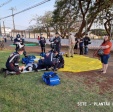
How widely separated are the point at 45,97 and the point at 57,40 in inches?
333

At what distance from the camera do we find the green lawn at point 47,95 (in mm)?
4637

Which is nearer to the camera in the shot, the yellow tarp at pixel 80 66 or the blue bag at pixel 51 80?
the blue bag at pixel 51 80

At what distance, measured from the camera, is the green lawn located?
4637 mm

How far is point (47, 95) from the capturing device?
5.39 m

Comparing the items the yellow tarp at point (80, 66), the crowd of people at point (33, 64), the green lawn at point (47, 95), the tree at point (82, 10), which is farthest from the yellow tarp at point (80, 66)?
the tree at point (82, 10)

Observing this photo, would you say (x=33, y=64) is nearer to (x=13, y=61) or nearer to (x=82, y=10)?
(x=13, y=61)

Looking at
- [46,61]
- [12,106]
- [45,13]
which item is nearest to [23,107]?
[12,106]

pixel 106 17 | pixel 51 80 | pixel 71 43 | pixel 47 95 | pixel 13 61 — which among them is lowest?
pixel 47 95

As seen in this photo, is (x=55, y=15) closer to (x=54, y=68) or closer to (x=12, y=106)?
(x=54, y=68)

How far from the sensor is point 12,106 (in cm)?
466

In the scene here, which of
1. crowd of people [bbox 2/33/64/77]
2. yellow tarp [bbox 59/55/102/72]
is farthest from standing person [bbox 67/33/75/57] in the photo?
crowd of people [bbox 2/33/64/77]

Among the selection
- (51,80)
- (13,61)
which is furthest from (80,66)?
(51,80)

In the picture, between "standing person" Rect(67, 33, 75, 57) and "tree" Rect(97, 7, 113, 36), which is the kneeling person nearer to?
"standing person" Rect(67, 33, 75, 57)

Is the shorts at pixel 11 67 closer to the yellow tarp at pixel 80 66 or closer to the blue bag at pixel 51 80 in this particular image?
the blue bag at pixel 51 80
